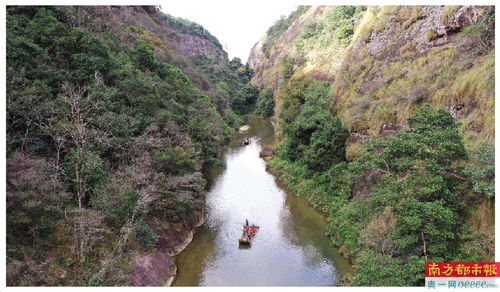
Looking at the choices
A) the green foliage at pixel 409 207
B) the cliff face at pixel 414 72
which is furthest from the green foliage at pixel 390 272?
the cliff face at pixel 414 72

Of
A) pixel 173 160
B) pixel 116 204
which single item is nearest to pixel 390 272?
pixel 116 204

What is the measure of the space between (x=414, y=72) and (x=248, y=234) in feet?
59.1

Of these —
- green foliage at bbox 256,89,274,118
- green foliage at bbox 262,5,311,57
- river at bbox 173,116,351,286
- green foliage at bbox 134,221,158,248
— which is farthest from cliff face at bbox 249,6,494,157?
green foliage at bbox 262,5,311,57

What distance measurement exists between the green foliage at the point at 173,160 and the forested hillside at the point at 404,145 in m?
10.2

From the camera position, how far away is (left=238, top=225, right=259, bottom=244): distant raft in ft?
77.3

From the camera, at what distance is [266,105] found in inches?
2938

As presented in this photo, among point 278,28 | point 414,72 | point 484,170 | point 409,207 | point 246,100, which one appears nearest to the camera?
point 484,170

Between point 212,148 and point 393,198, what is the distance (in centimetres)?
1920

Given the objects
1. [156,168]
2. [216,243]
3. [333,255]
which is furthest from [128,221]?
[333,255]

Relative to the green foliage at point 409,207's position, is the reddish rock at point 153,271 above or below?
below

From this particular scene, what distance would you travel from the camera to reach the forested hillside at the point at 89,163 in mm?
16922

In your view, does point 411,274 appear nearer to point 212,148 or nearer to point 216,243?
point 216,243

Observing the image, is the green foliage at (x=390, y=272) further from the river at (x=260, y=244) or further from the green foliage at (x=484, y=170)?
the green foliage at (x=484, y=170)

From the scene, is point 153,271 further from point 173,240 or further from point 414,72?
point 414,72
